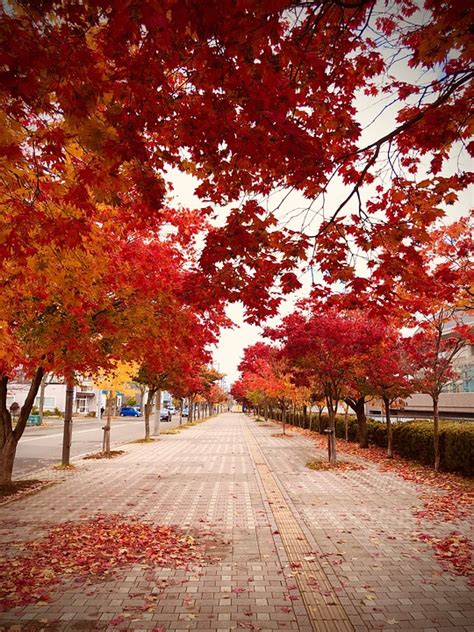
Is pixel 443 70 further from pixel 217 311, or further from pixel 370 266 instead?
pixel 217 311

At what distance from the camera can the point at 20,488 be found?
9305 millimetres

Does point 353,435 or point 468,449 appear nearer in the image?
point 468,449

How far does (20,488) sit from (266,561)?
6628mm

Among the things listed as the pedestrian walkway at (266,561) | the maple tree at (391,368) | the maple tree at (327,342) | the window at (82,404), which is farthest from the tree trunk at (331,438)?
the window at (82,404)

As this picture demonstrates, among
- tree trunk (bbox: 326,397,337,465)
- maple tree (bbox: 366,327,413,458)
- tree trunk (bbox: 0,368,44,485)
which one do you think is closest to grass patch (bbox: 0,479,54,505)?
tree trunk (bbox: 0,368,44,485)

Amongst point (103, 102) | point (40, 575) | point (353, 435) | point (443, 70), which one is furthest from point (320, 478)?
point (353, 435)

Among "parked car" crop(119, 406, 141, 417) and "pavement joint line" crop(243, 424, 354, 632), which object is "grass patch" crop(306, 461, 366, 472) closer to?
"pavement joint line" crop(243, 424, 354, 632)

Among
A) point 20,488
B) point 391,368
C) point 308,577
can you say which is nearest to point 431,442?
point 391,368

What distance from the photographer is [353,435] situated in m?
22.8

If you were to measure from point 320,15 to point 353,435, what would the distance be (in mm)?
21685

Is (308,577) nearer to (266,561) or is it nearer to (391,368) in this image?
(266,561)

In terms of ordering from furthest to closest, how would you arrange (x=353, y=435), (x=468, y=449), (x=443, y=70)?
(x=353, y=435) < (x=468, y=449) < (x=443, y=70)

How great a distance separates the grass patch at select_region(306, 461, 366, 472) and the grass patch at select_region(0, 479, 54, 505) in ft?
22.8

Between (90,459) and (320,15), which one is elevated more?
(320,15)
